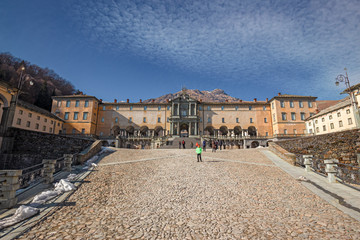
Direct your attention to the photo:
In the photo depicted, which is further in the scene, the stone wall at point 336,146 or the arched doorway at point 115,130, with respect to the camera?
the arched doorway at point 115,130

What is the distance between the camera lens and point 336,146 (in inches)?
621

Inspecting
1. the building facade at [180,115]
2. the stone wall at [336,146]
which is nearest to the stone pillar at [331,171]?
the stone wall at [336,146]

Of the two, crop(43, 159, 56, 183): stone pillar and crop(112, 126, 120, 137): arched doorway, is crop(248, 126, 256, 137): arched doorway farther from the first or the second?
crop(43, 159, 56, 183): stone pillar

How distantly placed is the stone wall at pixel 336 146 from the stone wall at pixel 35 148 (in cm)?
2422

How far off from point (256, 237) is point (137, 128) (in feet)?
168

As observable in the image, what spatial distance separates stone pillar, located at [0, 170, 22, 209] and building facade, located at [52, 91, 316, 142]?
44.2 m

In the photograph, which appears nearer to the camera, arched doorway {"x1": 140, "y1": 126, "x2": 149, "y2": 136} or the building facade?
the building facade

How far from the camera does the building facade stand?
50.1m

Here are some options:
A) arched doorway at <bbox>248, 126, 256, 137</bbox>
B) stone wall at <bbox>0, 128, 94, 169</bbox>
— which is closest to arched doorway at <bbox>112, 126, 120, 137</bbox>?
stone wall at <bbox>0, 128, 94, 169</bbox>

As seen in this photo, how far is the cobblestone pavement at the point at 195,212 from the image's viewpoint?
4.70m

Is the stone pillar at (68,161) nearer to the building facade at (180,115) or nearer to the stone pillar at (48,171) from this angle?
the stone pillar at (48,171)

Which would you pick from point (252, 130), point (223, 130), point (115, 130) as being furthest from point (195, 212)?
point (252, 130)

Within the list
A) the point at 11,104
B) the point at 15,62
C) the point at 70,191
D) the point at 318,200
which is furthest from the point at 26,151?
the point at 15,62

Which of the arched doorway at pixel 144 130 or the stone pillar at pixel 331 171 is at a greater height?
the arched doorway at pixel 144 130
